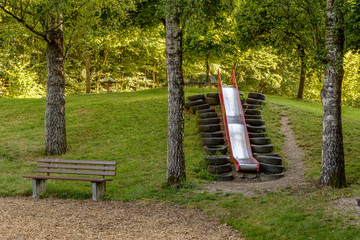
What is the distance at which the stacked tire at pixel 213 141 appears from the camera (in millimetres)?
10617

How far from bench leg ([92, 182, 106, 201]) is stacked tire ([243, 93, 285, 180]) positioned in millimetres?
4658

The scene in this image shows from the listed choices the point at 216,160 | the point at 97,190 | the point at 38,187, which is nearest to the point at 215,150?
the point at 216,160

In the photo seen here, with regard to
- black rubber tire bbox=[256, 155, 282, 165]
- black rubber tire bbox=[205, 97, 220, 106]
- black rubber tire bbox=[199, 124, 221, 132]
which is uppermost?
black rubber tire bbox=[205, 97, 220, 106]

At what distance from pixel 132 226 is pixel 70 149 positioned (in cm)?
744

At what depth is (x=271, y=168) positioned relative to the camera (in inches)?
427

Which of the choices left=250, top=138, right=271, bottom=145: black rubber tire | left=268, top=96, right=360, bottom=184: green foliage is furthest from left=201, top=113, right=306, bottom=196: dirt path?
left=250, top=138, right=271, bottom=145: black rubber tire

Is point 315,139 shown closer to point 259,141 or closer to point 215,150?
point 259,141

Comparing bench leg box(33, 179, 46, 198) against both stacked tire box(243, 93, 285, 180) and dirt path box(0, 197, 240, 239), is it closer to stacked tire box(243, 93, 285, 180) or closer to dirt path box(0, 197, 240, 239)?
dirt path box(0, 197, 240, 239)

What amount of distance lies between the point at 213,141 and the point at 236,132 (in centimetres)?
97

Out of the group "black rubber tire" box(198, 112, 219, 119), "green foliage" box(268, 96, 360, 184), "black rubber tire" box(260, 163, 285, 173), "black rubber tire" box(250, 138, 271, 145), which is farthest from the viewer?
"black rubber tire" box(198, 112, 219, 119)

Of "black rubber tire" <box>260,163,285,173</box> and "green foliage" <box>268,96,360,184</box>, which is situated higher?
"green foliage" <box>268,96,360,184</box>

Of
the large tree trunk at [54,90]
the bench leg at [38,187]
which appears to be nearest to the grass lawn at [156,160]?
the bench leg at [38,187]

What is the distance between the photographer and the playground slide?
11.2 meters

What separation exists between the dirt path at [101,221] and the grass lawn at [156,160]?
447 millimetres
